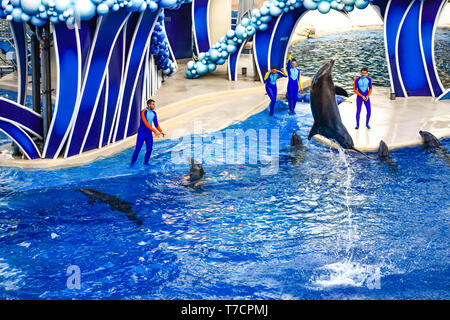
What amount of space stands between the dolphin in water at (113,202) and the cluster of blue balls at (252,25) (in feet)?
26.0

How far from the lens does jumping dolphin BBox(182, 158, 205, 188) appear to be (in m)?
8.83

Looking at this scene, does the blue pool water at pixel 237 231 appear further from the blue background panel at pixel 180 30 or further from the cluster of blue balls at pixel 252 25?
the blue background panel at pixel 180 30

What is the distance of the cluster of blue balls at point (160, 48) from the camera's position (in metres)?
13.0

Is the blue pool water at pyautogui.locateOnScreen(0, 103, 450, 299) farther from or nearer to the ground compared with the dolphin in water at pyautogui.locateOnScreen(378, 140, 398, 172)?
nearer to the ground

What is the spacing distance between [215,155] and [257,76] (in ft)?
19.7

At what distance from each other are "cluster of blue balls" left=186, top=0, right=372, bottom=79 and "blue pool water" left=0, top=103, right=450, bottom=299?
16.6 feet

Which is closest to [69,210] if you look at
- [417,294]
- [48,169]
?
[48,169]

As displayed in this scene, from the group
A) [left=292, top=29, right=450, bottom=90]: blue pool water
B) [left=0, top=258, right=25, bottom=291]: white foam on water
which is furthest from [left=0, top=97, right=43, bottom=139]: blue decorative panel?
[left=292, top=29, right=450, bottom=90]: blue pool water

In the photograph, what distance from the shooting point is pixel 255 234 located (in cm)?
722

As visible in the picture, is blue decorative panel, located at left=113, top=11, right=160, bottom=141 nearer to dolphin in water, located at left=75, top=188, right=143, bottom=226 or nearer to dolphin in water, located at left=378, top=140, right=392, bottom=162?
dolphin in water, located at left=75, top=188, right=143, bottom=226

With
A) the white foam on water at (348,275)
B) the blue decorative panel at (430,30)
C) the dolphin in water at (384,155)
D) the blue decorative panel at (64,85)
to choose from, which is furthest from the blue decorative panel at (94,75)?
the blue decorative panel at (430,30)

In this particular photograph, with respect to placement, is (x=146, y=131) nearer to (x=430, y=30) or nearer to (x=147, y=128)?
(x=147, y=128)
